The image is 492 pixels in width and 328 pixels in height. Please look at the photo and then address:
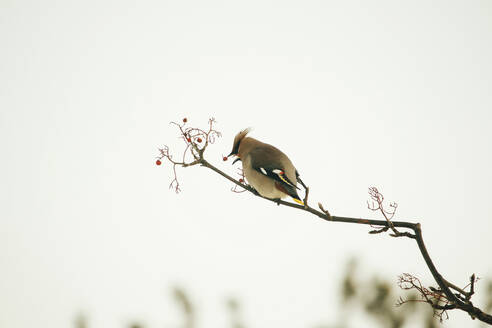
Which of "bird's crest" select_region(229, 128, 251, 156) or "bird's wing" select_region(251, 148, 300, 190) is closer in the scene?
"bird's wing" select_region(251, 148, 300, 190)

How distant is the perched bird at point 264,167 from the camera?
332cm

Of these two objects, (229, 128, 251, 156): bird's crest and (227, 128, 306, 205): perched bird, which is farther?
(229, 128, 251, 156): bird's crest

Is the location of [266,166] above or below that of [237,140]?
below

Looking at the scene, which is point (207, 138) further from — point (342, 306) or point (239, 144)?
point (342, 306)

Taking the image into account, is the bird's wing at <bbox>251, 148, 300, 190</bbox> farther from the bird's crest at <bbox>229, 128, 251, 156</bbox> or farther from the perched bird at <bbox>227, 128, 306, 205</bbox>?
the bird's crest at <bbox>229, 128, 251, 156</bbox>

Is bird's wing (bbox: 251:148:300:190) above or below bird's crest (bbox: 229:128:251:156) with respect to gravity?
below

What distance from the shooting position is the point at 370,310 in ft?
14.5

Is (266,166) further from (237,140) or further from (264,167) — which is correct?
(237,140)

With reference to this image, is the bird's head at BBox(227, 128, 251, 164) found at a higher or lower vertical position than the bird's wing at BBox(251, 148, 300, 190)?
higher

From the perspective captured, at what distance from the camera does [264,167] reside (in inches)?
137

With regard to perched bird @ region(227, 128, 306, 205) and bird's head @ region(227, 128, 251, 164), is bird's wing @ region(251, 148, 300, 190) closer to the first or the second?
perched bird @ region(227, 128, 306, 205)

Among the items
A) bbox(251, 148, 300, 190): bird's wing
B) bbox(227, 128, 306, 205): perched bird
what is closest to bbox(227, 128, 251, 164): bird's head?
bbox(227, 128, 306, 205): perched bird

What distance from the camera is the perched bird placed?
10.9 ft

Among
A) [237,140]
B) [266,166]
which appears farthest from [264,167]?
[237,140]
